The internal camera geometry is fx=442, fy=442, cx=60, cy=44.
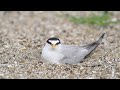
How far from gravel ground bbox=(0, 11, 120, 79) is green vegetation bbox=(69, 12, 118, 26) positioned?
23 centimetres

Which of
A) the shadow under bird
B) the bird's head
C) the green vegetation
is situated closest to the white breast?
the shadow under bird

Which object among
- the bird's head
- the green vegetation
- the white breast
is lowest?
the white breast

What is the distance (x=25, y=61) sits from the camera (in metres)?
7.96

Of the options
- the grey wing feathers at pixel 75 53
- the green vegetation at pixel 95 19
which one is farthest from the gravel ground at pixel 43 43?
the green vegetation at pixel 95 19

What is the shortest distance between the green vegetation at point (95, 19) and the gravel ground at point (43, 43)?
0.23 metres

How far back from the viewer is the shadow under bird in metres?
7.91

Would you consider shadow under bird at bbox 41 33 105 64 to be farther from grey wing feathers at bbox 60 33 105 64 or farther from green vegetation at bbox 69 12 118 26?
green vegetation at bbox 69 12 118 26

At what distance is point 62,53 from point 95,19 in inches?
178

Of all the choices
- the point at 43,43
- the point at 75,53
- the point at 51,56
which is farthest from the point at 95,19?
the point at 51,56

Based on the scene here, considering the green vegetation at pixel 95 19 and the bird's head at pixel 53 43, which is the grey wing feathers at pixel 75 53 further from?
the green vegetation at pixel 95 19

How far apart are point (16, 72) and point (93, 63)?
141 centimetres
